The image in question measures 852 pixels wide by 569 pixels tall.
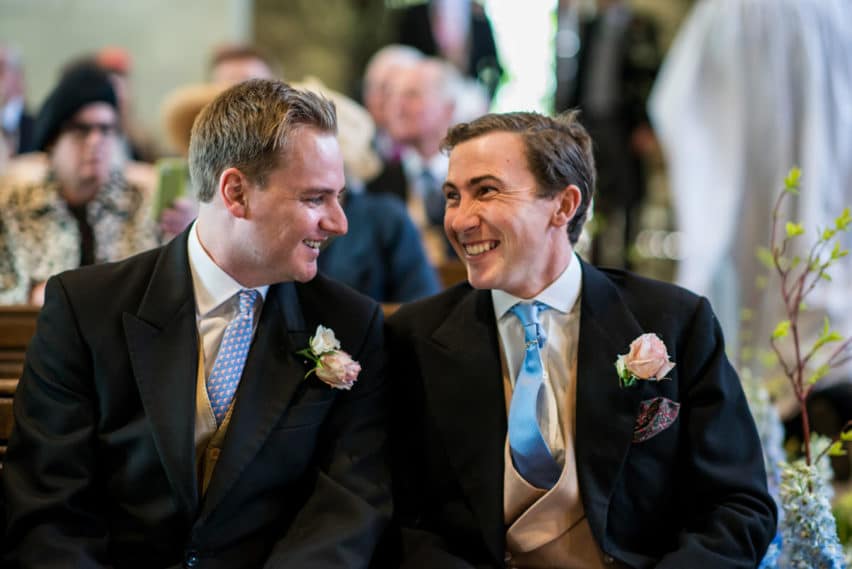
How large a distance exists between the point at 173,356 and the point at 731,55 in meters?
4.39

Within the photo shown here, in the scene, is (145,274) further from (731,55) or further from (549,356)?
(731,55)

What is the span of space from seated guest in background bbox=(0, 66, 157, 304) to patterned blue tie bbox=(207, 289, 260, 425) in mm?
1856

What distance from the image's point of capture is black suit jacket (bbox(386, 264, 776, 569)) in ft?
9.34

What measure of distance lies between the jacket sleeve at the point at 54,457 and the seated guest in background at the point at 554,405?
0.83m

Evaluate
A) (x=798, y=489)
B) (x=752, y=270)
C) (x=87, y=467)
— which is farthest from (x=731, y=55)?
(x=87, y=467)

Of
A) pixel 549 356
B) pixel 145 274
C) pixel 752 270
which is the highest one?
pixel 145 274

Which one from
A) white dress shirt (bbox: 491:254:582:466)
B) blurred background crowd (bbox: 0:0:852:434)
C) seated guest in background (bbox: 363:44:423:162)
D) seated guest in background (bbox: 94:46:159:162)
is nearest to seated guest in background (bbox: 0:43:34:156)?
blurred background crowd (bbox: 0:0:852:434)

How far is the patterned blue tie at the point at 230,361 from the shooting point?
2844mm

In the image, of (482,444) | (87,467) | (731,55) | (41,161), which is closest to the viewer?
(87,467)

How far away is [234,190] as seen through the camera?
2861 mm

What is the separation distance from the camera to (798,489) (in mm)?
3043

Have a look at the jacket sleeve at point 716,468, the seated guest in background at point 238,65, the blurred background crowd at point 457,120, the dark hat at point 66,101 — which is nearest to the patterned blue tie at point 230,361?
the jacket sleeve at point 716,468

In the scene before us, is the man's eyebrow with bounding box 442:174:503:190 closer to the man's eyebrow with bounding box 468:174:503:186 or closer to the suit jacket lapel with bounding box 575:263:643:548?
the man's eyebrow with bounding box 468:174:503:186

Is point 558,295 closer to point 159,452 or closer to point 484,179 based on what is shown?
point 484,179
